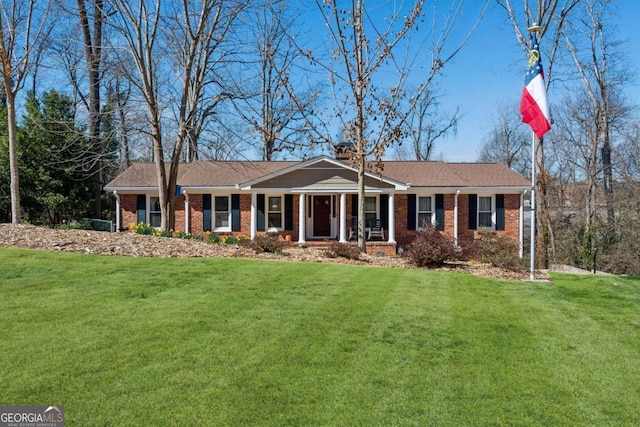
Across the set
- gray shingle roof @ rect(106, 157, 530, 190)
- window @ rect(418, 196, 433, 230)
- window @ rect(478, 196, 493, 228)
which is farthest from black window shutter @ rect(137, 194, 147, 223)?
window @ rect(478, 196, 493, 228)

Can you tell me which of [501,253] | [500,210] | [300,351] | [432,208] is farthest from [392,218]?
[300,351]

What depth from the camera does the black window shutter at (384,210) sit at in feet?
62.8

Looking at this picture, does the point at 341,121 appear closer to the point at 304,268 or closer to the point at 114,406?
the point at 304,268

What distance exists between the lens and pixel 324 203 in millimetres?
20094

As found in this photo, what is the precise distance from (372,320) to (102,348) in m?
3.16

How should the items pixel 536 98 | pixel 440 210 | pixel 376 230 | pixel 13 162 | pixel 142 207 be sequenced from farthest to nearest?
pixel 142 207 → pixel 440 210 → pixel 376 230 → pixel 13 162 → pixel 536 98

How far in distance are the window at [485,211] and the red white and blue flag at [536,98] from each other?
9751mm

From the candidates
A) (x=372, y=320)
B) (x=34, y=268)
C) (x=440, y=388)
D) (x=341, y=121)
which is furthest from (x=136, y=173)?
(x=440, y=388)

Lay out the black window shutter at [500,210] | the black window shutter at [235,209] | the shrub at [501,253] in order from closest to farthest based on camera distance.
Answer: the shrub at [501,253] → the black window shutter at [500,210] → the black window shutter at [235,209]

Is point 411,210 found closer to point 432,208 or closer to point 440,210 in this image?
point 432,208

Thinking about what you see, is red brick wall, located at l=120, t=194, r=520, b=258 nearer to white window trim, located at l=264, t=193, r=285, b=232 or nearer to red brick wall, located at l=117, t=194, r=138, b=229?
red brick wall, located at l=117, t=194, r=138, b=229

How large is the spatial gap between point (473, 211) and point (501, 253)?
8.10 m

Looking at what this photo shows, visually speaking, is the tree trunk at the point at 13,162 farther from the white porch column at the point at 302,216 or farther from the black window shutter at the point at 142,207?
the white porch column at the point at 302,216

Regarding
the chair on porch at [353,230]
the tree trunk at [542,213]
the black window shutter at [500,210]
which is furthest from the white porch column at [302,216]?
the tree trunk at [542,213]
